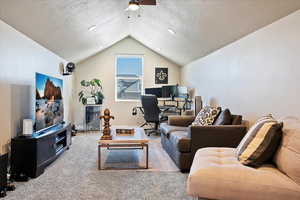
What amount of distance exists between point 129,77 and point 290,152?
6.46 metres

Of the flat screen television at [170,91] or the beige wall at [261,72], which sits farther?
the flat screen television at [170,91]

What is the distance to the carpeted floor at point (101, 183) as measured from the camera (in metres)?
2.66

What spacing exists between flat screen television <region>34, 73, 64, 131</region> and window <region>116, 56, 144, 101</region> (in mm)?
3336

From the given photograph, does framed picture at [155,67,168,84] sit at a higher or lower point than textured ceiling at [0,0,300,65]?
lower

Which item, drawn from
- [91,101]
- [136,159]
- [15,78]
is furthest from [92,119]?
[15,78]

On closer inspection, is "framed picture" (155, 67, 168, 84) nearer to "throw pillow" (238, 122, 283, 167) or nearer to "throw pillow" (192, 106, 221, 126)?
"throw pillow" (192, 106, 221, 126)

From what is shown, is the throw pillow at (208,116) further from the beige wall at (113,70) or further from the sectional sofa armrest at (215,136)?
the beige wall at (113,70)

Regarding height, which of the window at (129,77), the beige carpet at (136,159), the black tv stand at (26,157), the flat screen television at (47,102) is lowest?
the beige carpet at (136,159)

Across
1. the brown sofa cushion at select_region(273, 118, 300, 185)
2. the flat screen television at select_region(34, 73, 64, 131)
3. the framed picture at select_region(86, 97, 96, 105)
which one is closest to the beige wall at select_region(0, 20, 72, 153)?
the flat screen television at select_region(34, 73, 64, 131)

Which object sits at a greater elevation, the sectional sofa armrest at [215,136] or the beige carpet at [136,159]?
the sectional sofa armrest at [215,136]

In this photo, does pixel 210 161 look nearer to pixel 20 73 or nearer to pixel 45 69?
pixel 20 73

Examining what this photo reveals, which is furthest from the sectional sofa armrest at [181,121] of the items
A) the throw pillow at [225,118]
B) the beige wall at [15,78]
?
the beige wall at [15,78]

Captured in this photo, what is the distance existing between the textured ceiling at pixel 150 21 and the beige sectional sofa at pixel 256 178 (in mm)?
1511

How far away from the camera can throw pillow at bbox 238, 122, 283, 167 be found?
213 centimetres
